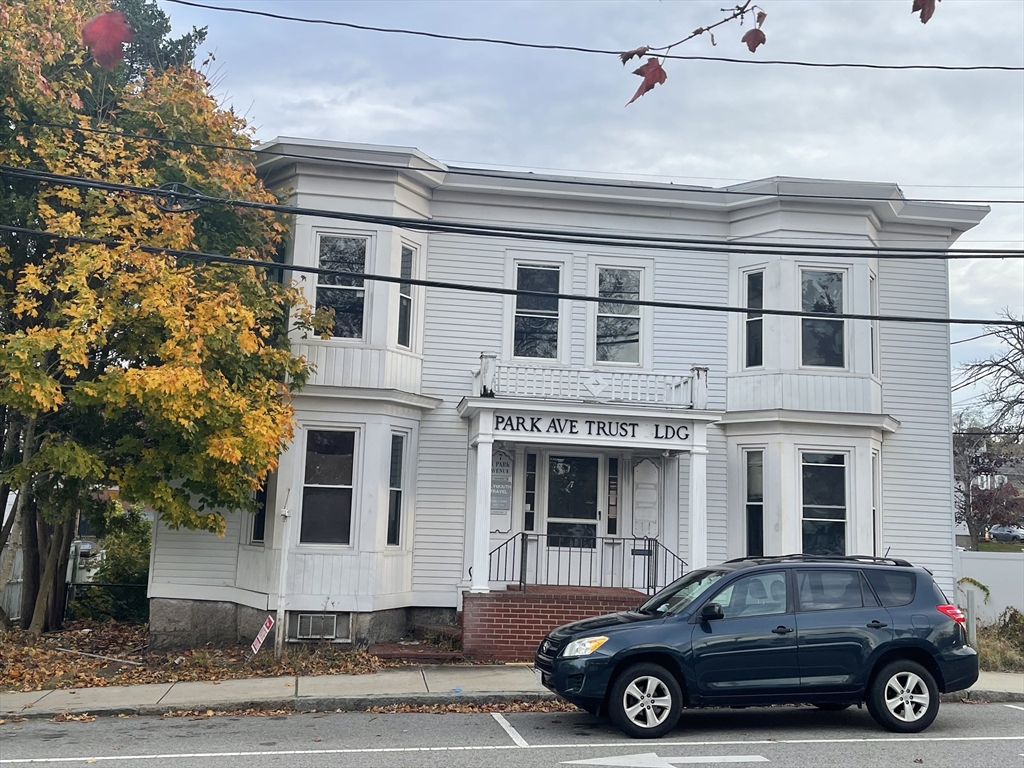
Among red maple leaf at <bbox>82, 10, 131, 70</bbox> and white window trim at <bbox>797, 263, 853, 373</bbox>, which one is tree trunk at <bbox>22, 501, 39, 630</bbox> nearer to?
red maple leaf at <bbox>82, 10, 131, 70</bbox>

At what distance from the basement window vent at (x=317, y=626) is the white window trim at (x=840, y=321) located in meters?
8.18

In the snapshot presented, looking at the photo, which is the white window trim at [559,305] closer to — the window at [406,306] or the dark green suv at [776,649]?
the window at [406,306]

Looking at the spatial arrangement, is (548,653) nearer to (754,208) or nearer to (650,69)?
(650,69)

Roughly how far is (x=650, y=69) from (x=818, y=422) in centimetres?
1199

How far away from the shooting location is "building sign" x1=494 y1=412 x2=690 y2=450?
13766 millimetres

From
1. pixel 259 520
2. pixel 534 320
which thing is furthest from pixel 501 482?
pixel 259 520

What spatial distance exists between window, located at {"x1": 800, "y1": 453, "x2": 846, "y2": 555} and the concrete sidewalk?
10.9 ft

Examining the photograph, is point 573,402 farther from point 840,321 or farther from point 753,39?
point 753,39

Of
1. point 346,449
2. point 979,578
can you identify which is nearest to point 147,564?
point 346,449

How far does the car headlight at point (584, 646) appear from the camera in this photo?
8.94 meters

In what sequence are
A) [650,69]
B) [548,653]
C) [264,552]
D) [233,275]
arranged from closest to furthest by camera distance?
[650,69]
[548,653]
[233,275]
[264,552]

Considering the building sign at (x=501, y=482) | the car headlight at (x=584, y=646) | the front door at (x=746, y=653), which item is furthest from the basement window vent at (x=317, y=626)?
the front door at (x=746, y=653)

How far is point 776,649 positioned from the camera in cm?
911

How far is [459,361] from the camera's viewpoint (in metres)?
15.4
